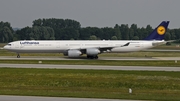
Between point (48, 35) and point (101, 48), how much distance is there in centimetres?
11570

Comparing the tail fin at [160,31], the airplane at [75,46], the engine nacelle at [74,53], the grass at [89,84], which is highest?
the tail fin at [160,31]

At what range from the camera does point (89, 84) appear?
90.5 feet

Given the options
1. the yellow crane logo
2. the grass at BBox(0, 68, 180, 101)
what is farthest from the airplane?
the grass at BBox(0, 68, 180, 101)

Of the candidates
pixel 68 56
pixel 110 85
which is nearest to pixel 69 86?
pixel 110 85

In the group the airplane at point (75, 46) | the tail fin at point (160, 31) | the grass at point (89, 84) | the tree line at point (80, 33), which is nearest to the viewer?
the grass at point (89, 84)

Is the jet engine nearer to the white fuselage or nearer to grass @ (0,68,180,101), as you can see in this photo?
the white fuselage

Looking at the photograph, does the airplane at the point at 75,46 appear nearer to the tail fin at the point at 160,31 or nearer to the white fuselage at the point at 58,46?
the white fuselage at the point at 58,46

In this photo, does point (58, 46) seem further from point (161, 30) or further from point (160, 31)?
point (161, 30)

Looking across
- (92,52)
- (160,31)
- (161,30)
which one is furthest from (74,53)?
(161,30)

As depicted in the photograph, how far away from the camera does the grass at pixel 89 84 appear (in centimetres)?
2266

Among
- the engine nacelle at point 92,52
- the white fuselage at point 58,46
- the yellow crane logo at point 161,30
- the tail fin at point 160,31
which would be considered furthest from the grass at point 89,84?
the yellow crane logo at point 161,30

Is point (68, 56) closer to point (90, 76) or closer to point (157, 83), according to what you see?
point (90, 76)

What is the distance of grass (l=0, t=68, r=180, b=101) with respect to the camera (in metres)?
22.7

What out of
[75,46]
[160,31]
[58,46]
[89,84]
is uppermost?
[160,31]
